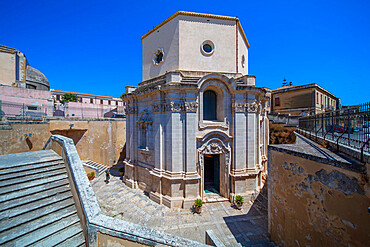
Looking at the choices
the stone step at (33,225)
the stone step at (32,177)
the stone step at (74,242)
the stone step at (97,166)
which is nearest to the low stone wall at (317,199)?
the stone step at (74,242)

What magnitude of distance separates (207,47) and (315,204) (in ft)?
41.9

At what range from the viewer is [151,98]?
13.0 m

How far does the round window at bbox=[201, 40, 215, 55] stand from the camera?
13320mm

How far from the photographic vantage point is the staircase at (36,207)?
4914 millimetres

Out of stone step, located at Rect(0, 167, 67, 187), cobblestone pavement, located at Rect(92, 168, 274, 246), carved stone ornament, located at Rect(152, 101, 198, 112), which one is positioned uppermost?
carved stone ornament, located at Rect(152, 101, 198, 112)

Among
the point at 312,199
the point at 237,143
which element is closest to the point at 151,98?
the point at 237,143

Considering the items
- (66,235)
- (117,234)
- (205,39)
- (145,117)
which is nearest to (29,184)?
(66,235)

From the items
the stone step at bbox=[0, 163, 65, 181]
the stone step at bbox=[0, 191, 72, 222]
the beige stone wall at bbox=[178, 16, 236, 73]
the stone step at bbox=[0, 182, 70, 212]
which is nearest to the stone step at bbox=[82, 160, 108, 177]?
the stone step at bbox=[0, 163, 65, 181]

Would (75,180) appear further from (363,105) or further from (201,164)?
(363,105)

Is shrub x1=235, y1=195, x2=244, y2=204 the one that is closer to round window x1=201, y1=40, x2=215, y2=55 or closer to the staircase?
the staircase

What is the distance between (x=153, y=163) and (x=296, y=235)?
9.76 m

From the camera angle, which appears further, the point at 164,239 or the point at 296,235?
the point at 296,235

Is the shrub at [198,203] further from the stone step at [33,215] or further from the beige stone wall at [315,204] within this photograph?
the stone step at [33,215]

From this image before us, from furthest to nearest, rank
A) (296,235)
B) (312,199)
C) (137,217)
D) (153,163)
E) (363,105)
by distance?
1. (153,163)
2. (137,217)
3. (296,235)
4. (312,199)
5. (363,105)
